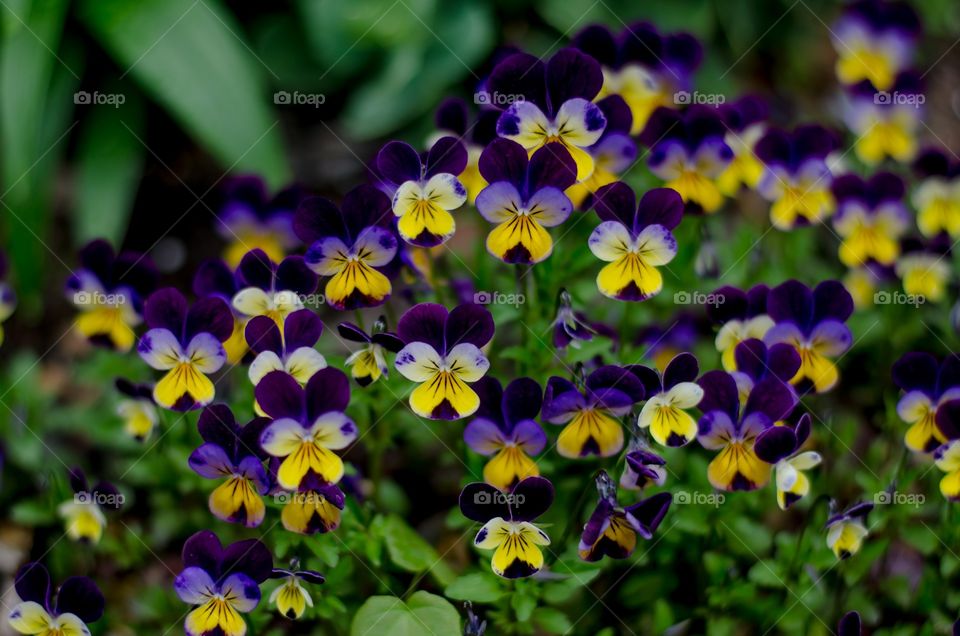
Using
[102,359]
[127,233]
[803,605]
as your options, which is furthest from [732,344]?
[127,233]

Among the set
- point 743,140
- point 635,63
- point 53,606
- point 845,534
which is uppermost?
point 635,63

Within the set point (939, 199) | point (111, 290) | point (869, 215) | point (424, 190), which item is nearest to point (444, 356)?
point (424, 190)

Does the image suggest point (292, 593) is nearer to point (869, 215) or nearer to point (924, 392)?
point (924, 392)

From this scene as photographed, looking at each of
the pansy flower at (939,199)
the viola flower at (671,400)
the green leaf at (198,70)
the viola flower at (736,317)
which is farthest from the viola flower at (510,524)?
the green leaf at (198,70)

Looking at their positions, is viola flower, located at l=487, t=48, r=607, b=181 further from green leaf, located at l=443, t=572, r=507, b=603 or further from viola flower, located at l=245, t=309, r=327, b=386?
green leaf, located at l=443, t=572, r=507, b=603

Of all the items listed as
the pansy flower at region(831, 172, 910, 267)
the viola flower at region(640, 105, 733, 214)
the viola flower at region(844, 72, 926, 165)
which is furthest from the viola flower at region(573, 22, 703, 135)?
the viola flower at region(844, 72, 926, 165)

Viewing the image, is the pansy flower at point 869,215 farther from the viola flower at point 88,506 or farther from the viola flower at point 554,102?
the viola flower at point 88,506
